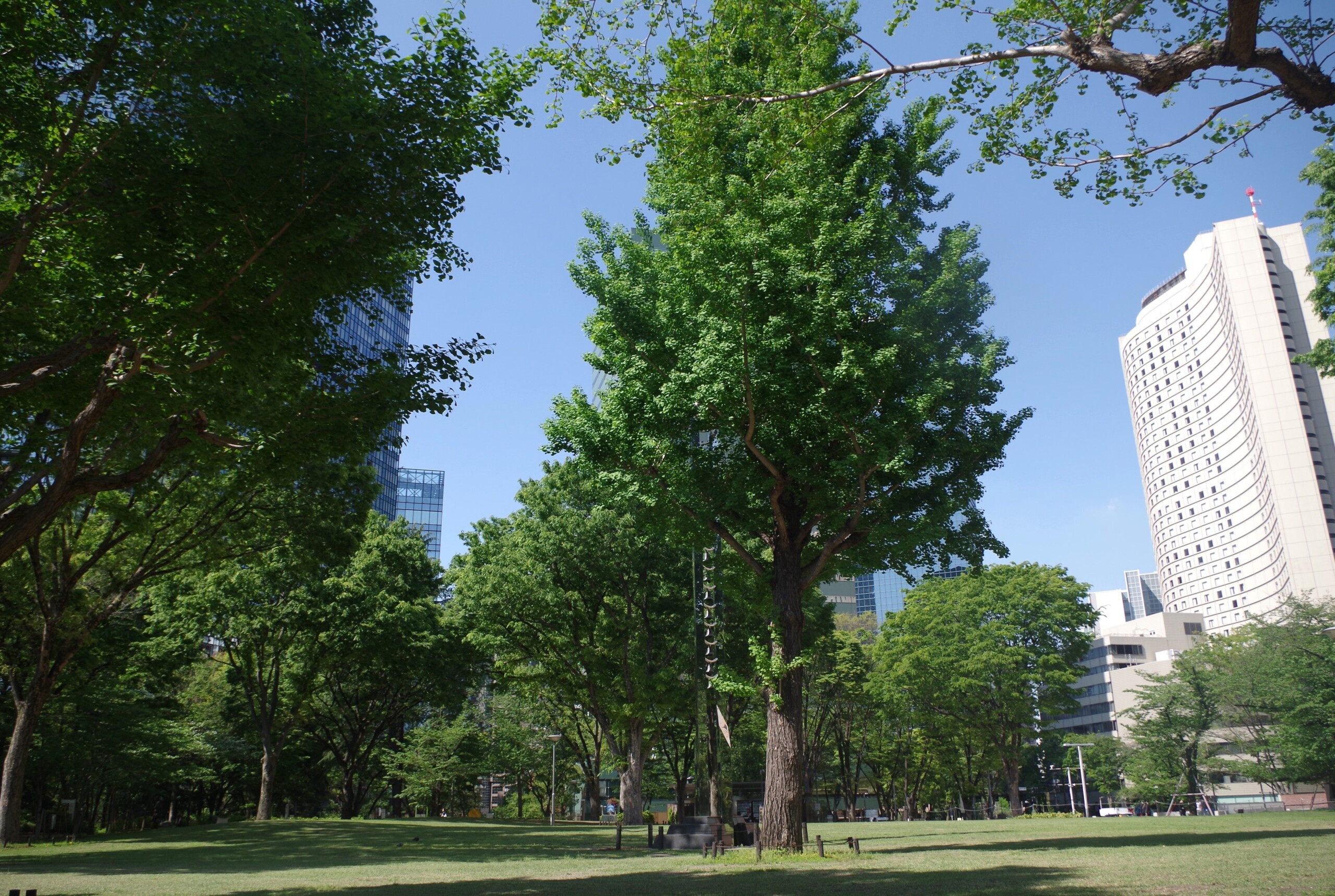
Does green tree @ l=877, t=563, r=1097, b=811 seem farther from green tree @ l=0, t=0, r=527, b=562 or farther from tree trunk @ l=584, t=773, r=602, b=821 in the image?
green tree @ l=0, t=0, r=527, b=562

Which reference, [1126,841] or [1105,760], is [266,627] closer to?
[1126,841]

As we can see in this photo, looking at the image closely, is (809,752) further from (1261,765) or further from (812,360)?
(812,360)

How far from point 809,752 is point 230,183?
47473 millimetres

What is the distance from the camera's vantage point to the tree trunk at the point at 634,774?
3177 centimetres

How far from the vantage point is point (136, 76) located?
9.40 meters

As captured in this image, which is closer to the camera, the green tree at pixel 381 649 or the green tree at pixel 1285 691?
the green tree at pixel 381 649

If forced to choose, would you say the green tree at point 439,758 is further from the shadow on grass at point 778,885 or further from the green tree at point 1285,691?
the green tree at point 1285,691

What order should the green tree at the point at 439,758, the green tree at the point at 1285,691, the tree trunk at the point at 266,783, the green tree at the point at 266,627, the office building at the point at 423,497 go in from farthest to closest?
the office building at the point at 423,497, the green tree at the point at 439,758, the green tree at the point at 1285,691, the tree trunk at the point at 266,783, the green tree at the point at 266,627

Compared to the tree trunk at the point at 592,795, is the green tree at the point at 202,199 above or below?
above

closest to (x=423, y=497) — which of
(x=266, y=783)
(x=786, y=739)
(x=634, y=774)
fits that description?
(x=266, y=783)

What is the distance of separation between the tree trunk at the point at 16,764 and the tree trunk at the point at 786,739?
19.5 meters

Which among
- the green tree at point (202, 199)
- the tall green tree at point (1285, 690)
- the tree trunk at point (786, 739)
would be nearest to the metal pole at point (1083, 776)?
the tall green tree at point (1285, 690)

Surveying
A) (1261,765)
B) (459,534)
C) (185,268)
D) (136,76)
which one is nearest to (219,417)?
(185,268)

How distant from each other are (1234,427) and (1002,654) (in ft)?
358
